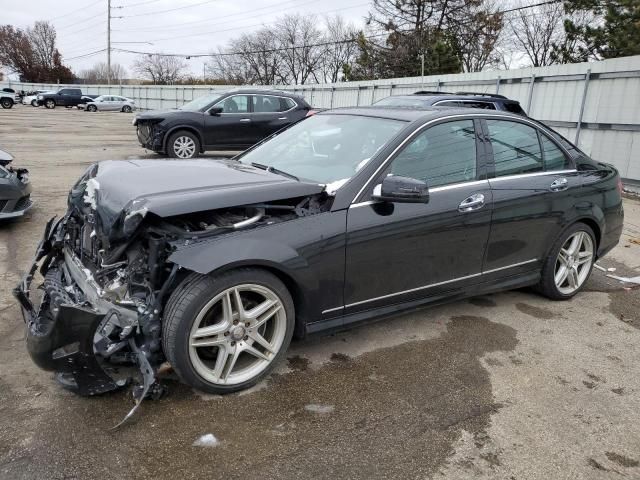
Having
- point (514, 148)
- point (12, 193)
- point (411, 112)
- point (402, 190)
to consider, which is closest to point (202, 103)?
point (12, 193)

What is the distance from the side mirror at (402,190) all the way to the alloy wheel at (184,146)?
8.75 m

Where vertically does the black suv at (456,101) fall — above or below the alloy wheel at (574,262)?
above

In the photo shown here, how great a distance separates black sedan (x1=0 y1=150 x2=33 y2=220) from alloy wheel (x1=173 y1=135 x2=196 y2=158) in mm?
5026

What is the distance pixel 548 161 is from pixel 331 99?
18.9m

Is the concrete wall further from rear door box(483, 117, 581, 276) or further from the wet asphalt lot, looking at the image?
the wet asphalt lot

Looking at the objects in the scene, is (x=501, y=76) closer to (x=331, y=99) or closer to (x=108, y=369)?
(x=331, y=99)

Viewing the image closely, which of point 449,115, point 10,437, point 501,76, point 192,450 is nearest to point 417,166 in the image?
point 449,115

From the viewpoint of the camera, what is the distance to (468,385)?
123 inches

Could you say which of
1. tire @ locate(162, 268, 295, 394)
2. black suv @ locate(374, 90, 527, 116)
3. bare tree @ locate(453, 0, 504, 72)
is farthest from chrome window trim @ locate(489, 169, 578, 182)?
bare tree @ locate(453, 0, 504, 72)

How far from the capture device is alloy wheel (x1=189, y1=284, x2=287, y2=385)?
276 cm

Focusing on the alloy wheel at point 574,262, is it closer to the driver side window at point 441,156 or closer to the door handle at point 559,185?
the door handle at point 559,185

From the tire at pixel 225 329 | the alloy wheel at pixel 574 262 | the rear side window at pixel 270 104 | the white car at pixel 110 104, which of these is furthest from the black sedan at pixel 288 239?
the white car at pixel 110 104

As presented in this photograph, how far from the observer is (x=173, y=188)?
9.63 ft

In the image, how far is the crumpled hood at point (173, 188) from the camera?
2.72 metres
